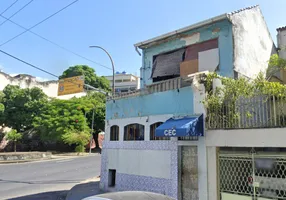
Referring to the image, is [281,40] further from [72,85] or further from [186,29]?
[72,85]

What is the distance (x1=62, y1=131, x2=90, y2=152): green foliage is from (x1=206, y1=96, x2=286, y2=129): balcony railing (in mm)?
25746

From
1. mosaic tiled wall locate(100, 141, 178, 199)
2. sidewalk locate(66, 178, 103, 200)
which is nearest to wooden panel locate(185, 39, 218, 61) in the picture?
mosaic tiled wall locate(100, 141, 178, 199)

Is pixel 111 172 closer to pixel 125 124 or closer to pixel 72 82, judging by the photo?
pixel 125 124

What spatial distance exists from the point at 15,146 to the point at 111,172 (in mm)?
29929

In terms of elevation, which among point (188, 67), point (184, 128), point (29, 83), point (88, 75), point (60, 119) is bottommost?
point (184, 128)

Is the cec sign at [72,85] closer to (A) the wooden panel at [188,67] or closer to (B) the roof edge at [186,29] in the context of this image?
(B) the roof edge at [186,29]

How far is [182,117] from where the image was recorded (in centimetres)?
950

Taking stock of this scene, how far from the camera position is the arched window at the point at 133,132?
1174cm

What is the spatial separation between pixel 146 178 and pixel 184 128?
3.63 metres

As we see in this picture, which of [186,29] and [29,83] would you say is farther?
[29,83]

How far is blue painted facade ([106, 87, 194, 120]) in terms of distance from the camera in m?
9.79

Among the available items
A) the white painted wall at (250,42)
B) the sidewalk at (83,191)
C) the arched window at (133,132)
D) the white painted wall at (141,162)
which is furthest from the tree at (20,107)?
the white painted wall at (250,42)

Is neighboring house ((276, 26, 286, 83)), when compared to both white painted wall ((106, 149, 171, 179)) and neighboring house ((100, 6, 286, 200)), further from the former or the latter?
white painted wall ((106, 149, 171, 179))

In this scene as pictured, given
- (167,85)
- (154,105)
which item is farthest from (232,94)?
(154,105)
